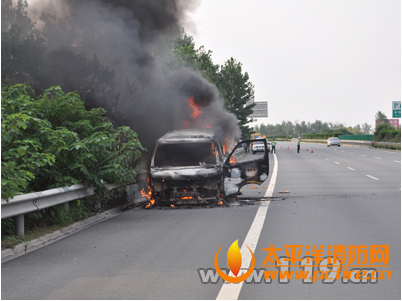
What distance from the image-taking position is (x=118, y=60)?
1833 centimetres

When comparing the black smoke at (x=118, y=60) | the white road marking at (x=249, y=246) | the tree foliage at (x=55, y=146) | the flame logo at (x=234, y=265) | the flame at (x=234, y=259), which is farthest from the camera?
the black smoke at (x=118, y=60)

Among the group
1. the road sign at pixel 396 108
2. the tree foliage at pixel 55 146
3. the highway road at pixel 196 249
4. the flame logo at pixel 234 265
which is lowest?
the highway road at pixel 196 249

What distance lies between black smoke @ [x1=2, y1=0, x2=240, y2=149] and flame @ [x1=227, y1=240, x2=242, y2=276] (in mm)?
10626

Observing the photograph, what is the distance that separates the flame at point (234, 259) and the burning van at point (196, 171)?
4.56 m

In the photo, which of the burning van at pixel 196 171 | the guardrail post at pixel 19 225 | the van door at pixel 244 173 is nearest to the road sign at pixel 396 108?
the burning van at pixel 196 171

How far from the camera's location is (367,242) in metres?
6.72

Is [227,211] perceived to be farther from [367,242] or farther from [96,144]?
[367,242]

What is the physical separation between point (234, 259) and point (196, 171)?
5.21m

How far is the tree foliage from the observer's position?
25.9ft

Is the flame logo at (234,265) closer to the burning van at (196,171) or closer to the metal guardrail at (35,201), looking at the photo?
the metal guardrail at (35,201)

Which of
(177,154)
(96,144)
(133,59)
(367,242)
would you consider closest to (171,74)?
(133,59)

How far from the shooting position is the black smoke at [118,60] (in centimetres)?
1670

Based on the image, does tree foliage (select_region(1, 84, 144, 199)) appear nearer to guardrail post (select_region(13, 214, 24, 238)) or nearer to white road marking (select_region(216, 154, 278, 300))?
guardrail post (select_region(13, 214, 24, 238))

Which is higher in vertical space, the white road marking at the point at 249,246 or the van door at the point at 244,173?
the van door at the point at 244,173
